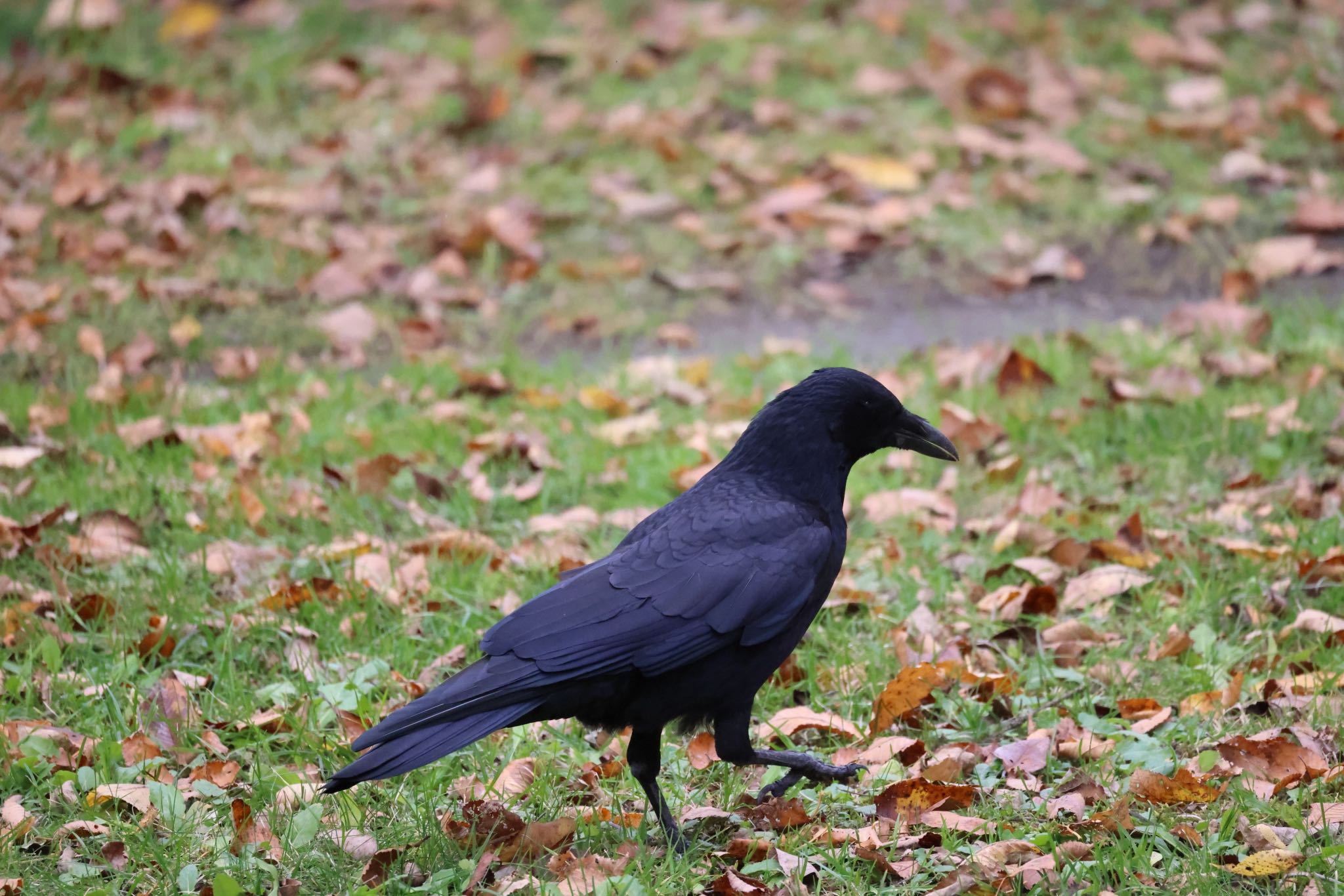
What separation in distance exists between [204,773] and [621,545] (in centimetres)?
112

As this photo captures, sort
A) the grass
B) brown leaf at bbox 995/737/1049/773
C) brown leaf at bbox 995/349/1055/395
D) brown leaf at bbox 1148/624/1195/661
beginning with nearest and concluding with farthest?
the grass < brown leaf at bbox 995/737/1049/773 < brown leaf at bbox 1148/624/1195/661 < brown leaf at bbox 995/349/1055/395

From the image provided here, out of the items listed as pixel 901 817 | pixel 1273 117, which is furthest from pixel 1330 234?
pixel 901 817

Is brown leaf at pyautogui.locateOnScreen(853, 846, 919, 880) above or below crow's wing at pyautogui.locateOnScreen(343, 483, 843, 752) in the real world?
below

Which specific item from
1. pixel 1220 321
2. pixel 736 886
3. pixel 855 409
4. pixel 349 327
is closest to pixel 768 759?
pixel 736 886

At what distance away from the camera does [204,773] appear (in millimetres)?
3330

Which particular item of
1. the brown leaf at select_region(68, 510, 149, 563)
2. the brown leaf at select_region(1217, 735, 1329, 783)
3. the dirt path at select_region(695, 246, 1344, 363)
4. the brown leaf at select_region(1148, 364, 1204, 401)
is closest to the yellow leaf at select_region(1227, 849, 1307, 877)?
the brown leaf at select_region(1217, 735, 1329, 783)

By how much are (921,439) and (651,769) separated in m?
1.10

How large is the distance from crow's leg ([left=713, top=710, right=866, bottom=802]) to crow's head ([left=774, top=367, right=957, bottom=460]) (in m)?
0.72

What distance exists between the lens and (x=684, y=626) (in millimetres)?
3021

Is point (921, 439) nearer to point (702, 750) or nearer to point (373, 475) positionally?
point (702, 750)

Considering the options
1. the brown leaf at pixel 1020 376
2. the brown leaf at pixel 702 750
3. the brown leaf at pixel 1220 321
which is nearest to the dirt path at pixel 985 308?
the brown leaf at pixel 1220 321

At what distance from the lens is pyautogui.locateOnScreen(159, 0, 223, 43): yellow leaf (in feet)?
→ 31.1

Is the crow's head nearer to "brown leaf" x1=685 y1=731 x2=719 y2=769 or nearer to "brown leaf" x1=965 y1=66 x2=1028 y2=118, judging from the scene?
"brown leaf" x1=685 y1=731 x2=719 y2=769

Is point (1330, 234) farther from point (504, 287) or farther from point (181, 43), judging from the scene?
point (181, 43)
